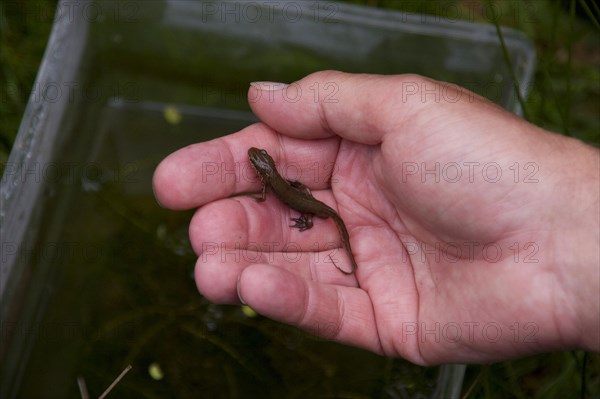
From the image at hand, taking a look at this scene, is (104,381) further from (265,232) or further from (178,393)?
(265,232)

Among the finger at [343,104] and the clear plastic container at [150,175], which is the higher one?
the finger at [343,104]

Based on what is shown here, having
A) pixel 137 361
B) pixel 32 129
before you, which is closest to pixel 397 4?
pixel 32 129

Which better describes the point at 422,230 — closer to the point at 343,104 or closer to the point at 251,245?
the point at 343,104

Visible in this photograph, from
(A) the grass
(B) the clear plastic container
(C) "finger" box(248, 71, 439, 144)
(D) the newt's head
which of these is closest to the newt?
(D) the newt's head

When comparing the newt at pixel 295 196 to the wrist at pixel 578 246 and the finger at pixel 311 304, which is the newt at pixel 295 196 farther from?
the wrist at pixel 578 246

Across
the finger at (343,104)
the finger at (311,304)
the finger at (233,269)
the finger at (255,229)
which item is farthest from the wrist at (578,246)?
the finger at (255,229)

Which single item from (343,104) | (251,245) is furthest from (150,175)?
(343,104)
